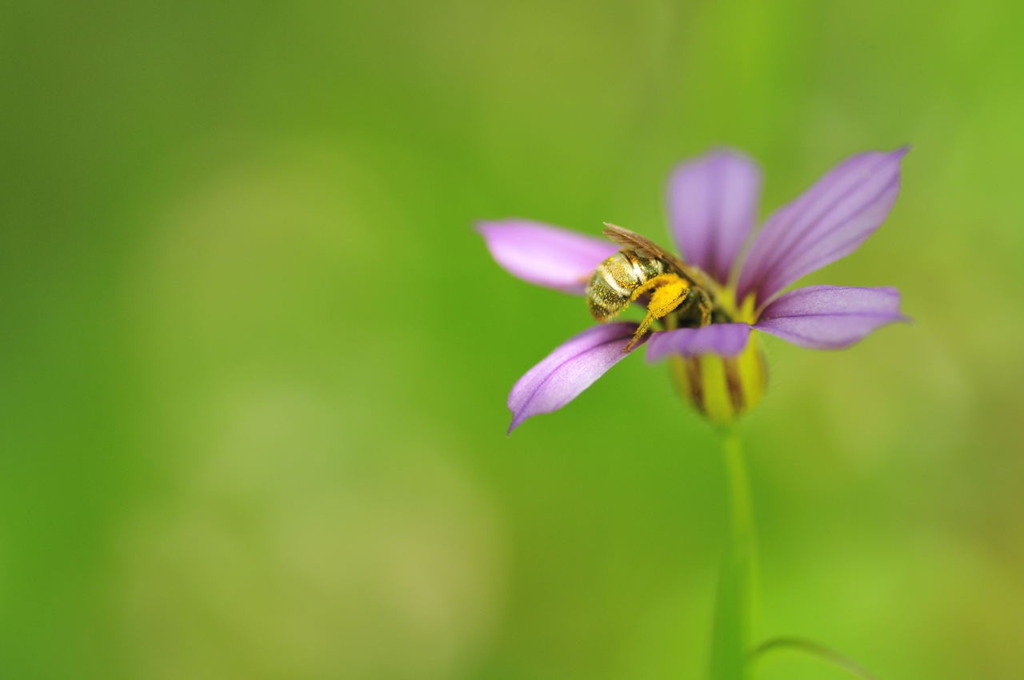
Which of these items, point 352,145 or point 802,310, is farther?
point 352,145

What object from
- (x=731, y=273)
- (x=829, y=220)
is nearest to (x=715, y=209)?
(x=731, y=273)

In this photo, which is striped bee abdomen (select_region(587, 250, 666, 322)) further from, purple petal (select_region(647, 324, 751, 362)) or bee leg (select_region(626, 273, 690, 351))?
purple petal (select_region(647, 324, 751, 362))

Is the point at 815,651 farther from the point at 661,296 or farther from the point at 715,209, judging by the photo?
the point at 715,209

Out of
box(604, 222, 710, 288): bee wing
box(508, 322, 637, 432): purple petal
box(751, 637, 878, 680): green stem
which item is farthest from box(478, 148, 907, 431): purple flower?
box(751, 637, 878, 680): green stem

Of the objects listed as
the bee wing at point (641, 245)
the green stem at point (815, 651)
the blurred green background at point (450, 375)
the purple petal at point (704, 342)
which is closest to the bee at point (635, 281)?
the bee wing at point (641, 245)

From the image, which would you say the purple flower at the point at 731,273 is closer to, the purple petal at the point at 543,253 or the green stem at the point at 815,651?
the purple petal at the point at 543,253

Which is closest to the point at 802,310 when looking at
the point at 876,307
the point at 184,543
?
the point at 876,307

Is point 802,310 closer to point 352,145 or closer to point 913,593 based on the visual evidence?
point 913,593
